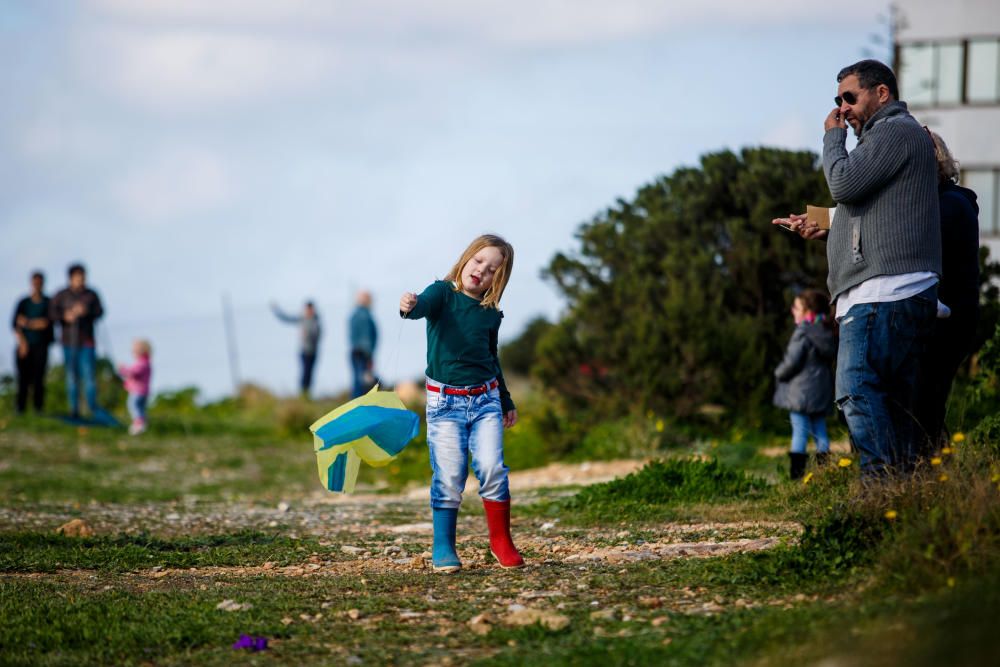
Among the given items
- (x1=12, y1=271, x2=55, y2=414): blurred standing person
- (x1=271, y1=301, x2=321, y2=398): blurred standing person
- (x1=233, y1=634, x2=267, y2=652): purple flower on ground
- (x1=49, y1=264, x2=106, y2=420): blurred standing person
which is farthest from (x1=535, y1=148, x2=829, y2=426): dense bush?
(x1=271, y1=301, x2=321, y2=398): blurred standing person

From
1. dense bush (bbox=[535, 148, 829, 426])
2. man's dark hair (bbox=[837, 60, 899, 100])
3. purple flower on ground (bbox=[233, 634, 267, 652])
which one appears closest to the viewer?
purple flower on ground (bbox=[233, 634, 267, 652])

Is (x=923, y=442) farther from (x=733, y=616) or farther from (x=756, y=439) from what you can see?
(x=756, y=439)

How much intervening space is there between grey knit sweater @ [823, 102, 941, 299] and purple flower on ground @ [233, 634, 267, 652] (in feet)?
10.6

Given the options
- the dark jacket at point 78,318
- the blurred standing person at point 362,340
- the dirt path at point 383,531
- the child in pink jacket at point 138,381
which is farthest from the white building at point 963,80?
the dark jacket at point 78,318

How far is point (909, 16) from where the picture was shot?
A: 81.5 ft

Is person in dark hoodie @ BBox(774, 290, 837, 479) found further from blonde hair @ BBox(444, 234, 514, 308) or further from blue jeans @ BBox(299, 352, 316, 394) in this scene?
blue jeans @ BBox(299, 352, 316, 394)

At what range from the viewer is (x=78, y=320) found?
1830 centimetres

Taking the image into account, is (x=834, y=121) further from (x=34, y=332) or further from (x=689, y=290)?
(x=34, y=332)

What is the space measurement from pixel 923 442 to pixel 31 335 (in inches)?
656

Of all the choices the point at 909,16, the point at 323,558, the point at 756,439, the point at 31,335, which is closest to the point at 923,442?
the point at 323,558

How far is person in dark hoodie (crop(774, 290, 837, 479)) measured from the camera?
952 cm

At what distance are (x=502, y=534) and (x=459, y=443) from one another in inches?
21.2

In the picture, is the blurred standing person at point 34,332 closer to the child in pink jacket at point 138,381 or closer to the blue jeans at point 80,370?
the blue jeans at point 80,370

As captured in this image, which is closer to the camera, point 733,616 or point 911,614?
point 911,614
